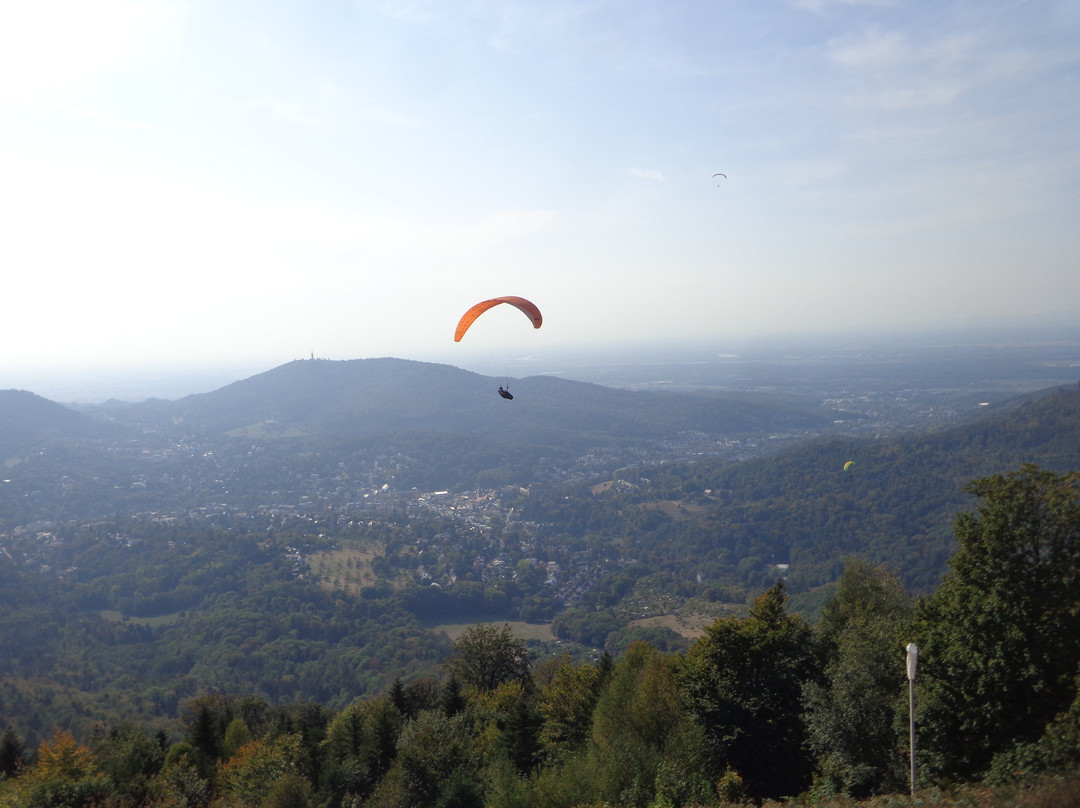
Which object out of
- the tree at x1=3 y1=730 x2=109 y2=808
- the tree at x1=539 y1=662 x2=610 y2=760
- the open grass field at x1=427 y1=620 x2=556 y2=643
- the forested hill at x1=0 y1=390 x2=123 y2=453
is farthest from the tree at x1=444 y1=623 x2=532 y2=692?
the forested hill at x1=0 y1=390 x2=123 y2=453

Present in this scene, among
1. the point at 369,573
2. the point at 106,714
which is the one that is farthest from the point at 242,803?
the point at 369,573

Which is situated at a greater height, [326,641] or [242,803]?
[242,803]

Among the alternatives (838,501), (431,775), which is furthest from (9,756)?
(838,501)

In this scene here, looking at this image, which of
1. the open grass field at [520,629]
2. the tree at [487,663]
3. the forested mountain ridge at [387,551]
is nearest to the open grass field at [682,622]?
the forested mountain ridge at [387,551]

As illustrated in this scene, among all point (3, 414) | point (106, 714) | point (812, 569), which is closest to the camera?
point (106, 714)

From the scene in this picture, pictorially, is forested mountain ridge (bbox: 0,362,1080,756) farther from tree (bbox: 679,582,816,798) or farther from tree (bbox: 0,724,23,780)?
tree (bbox: 679,582,816,798)

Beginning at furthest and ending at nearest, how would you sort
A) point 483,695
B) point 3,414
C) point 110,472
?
point 3,414
point 110,472
point 483,695

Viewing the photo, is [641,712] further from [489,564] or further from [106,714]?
[489,564]
